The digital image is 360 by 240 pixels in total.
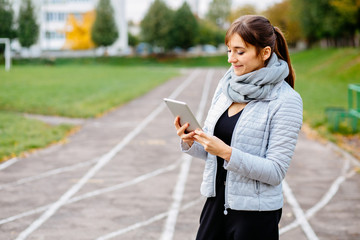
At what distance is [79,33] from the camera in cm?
7019

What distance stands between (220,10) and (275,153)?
123535 millimetres

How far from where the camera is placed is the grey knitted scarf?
2.64 m

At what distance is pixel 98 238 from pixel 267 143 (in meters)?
3.20

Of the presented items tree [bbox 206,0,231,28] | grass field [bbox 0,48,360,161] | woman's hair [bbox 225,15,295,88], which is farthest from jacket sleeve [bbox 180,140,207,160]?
tree [bbox 206,0,231,28]

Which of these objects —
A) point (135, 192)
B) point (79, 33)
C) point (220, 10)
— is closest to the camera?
point (135, 192)

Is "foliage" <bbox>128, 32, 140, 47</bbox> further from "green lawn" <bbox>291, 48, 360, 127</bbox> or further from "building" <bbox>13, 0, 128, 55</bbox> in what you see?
"green lawn" <bbox>291, 48, 360, 127</bbox>

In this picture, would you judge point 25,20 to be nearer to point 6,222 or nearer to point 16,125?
point 16,125

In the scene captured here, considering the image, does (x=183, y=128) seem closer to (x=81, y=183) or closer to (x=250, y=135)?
(x=250, y=135)

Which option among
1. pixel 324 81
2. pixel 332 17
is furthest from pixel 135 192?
pixel 332 17

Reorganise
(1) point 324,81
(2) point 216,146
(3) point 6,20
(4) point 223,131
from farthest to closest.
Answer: (3) point 6,20
(1) point 324,81
(4) point 223,131
(2) point 216,146

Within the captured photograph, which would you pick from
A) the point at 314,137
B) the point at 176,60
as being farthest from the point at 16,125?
the point at 176,60

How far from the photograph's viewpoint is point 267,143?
106 inches

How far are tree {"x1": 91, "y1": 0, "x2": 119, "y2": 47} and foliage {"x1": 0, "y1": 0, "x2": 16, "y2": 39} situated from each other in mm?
10759

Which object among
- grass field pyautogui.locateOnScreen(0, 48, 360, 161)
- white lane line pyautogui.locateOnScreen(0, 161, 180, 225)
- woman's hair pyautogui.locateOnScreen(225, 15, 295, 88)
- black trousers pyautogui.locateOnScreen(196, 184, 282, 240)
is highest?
woman's hair pyautogui.locateOnScreen(225, 15, 295, 88)
